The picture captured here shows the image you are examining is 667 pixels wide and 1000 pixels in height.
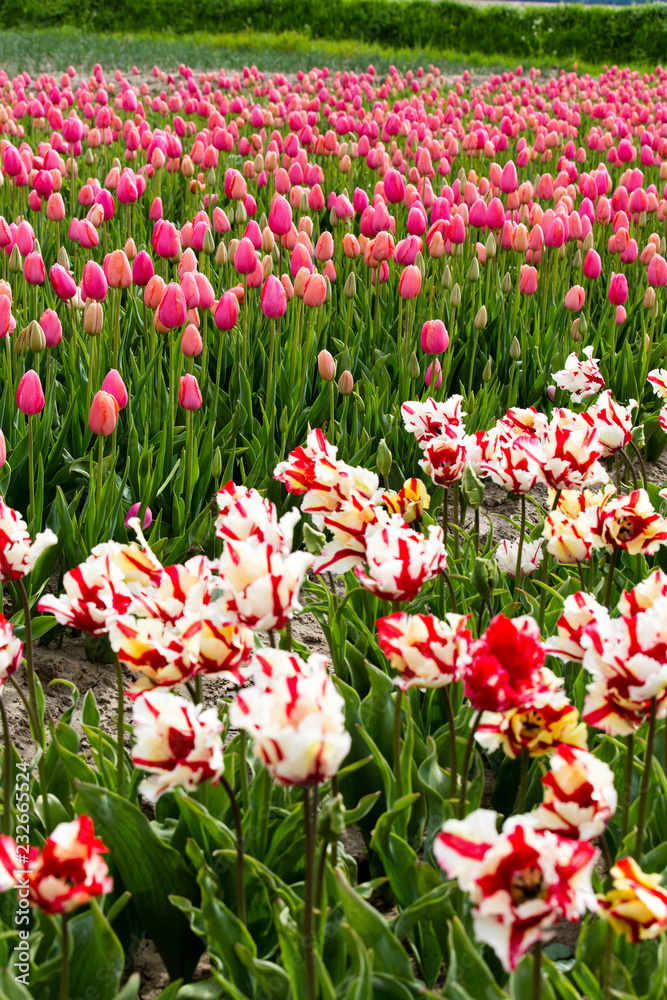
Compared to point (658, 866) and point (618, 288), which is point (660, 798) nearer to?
point (658, 866)

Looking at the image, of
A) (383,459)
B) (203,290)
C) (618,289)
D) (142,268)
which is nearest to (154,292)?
(203,290)

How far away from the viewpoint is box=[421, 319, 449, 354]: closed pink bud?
2.90 meters

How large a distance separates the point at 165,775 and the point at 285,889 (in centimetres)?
37

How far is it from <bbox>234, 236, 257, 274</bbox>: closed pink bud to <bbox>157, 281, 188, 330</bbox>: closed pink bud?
40 cm

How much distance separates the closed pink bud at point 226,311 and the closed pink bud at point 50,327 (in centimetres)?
46

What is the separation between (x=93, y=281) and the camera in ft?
9.03

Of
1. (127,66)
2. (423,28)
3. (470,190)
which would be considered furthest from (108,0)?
(470,190)

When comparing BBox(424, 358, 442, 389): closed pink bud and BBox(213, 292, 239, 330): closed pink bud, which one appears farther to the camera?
BBox(424, 358, 442, 389): closed pink bud

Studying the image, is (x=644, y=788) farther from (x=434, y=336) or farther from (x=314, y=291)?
(x=314, y=291)

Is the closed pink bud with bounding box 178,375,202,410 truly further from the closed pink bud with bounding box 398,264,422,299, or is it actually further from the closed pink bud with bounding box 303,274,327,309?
the closed pink bud with bounding box 398,264,422,299

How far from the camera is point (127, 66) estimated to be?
13.0m

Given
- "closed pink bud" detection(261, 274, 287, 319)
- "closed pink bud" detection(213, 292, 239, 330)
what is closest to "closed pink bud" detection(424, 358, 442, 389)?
"closed pink bud" detection(261, 274, 287, 319)

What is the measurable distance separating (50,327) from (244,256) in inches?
27.4

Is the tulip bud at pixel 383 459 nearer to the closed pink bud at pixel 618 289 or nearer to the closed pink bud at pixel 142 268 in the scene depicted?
the closed pink bud at pixel 142 268
